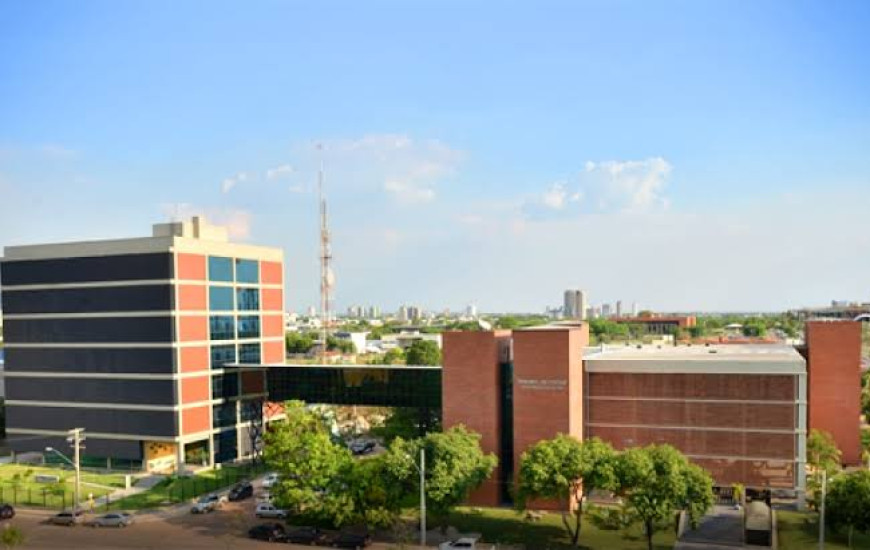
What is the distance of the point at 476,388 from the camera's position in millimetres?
53969

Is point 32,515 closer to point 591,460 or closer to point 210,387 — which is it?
point 210,387

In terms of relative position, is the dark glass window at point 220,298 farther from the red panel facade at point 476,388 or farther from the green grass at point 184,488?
the red panel facade at point 476,388

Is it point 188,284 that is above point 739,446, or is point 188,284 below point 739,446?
above

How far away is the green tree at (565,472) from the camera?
42094 millimetres

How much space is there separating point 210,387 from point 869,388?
83.9m

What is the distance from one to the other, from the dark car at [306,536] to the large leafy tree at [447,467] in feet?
24.5

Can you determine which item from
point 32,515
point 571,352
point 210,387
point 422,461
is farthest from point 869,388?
point 32,515

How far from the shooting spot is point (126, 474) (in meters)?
64.1

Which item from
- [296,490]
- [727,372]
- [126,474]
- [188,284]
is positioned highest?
[188,284]

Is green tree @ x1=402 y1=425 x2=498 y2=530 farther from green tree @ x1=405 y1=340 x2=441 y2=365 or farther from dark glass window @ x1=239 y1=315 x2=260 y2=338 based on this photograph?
green tree @ x1=405 y1=340 x2=441 y2=365

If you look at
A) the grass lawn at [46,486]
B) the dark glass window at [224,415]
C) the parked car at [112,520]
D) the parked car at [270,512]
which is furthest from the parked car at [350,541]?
the dark glass window at [224,415]

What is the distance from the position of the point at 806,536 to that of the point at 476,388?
24.6 metres

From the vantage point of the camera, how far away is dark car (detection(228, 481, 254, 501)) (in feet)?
183

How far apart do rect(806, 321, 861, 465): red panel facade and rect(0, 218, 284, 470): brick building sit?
53.8 m
